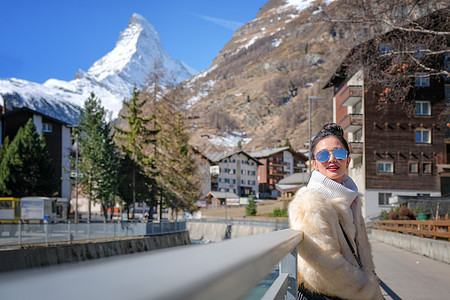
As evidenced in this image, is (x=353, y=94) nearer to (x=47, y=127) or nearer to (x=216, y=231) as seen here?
(x=216, y=231)

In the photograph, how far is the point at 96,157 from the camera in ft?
189

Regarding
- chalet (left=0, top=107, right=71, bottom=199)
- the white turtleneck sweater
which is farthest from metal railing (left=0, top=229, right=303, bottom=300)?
chalet (left=0, top=107, right=71, bottom=199)

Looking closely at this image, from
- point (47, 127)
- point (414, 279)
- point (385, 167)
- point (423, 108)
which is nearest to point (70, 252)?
point (414, 279)

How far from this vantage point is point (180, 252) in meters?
1.09

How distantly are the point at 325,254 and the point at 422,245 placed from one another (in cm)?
2049

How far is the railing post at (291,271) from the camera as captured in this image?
11.6ft

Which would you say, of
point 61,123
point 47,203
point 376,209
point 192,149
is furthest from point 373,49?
point 61,123

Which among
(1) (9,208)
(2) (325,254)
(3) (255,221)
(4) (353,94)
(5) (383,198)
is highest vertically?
(4) (353,94)

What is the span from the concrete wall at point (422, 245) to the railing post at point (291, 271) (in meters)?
15.4

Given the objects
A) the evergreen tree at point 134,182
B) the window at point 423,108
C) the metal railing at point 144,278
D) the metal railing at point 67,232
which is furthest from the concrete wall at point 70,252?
the window at point 423,108

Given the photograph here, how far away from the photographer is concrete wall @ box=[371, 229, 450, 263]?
59.3 feet

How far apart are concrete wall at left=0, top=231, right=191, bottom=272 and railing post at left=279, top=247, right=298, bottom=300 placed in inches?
642

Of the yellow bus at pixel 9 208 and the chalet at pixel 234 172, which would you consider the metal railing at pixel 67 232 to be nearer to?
the yellow bus at pixel 9 208

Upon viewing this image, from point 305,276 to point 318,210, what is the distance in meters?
0.39
